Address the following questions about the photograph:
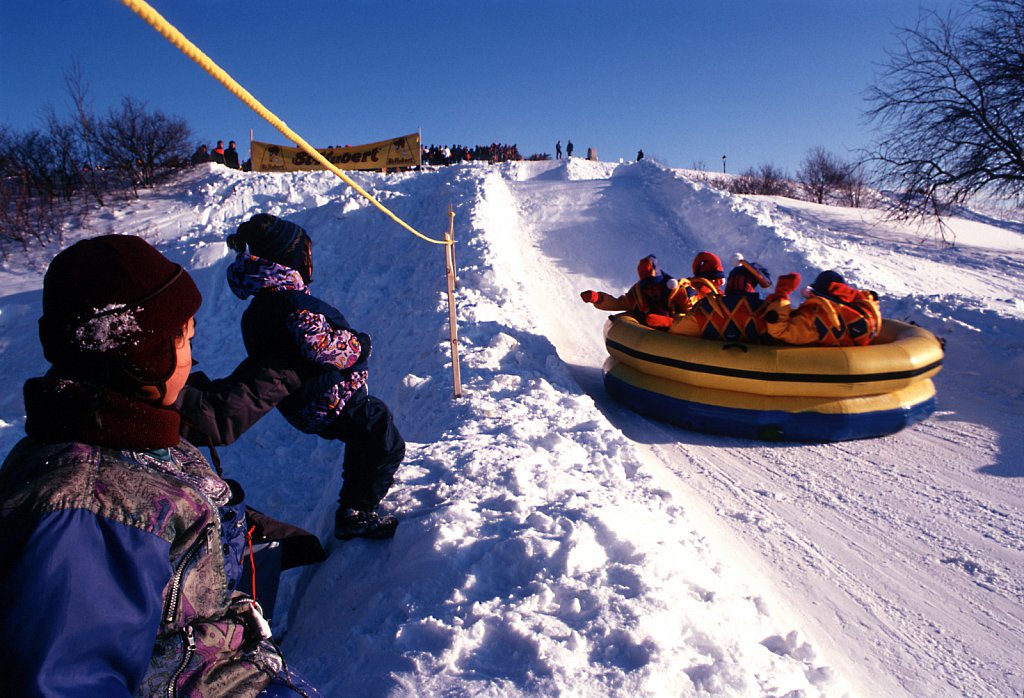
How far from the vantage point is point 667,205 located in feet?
48.5

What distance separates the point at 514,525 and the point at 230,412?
1472 mm

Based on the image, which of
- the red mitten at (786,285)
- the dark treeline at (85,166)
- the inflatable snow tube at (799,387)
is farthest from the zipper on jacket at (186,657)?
the dark treeline at (85,166)

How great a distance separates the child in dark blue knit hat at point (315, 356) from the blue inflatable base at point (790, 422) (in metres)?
3.22

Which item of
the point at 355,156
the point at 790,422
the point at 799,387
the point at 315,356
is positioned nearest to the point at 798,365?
the point at 799,387

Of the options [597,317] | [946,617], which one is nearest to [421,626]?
[946,617]

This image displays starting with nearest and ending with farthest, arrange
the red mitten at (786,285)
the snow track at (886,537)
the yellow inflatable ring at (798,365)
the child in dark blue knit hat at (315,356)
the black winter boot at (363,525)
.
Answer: the child in dark blue knit hat at (315,356) → the snow track at (886,537) → the black winter boot at (363,525) → the yellow inflatable ring at (798,365) → the red mitten at (786,285)

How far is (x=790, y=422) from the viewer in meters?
5.19

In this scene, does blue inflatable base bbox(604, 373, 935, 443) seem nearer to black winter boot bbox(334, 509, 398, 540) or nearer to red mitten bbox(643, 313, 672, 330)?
red mitten bbox(643, 313, 672, 330)

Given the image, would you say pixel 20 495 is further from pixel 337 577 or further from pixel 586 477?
pixel 586 477

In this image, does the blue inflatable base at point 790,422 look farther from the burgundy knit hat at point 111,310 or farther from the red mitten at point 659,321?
the burgundy knit hat at point 111,310

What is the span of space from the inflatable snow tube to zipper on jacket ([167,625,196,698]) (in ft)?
15.9

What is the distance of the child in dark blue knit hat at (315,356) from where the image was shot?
2734mm

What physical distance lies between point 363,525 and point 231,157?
24137mm

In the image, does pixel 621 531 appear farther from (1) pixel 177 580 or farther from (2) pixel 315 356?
(1) pixel 177 580
